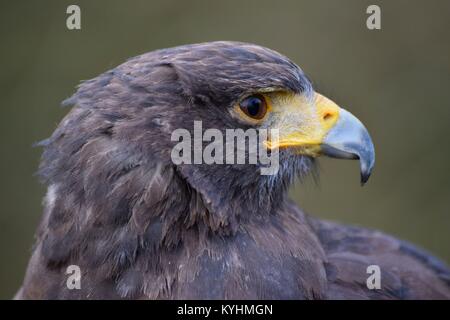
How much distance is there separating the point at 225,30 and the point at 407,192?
2.63m

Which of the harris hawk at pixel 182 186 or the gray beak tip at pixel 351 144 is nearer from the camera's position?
the harris hawk at pixel 182 186

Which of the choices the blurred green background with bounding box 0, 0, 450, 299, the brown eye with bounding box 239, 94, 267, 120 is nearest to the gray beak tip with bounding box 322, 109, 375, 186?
the brown eye with bounding box 239, 94, 267, 120

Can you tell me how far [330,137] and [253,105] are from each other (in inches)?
16.3

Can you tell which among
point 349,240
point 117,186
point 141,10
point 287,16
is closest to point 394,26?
point 287,16

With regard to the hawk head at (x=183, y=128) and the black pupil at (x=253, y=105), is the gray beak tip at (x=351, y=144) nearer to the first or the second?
the hawk head at (x=183, y=128)

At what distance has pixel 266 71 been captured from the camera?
3.16m

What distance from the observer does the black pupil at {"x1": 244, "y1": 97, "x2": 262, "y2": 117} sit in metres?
3.15

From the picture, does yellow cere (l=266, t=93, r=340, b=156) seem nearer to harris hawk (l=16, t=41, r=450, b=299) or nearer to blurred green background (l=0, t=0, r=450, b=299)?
harris hawk (l=16, t=41, r=450, b=299)

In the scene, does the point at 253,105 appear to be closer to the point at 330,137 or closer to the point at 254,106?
the point at 254,106

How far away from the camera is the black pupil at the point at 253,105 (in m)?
3.15

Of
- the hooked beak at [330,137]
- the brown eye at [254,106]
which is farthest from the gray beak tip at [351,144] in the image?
the brown eye at [254,106]

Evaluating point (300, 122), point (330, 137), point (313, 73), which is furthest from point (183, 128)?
point (313, 73)

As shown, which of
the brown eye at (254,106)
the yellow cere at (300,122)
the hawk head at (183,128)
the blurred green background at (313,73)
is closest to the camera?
the hawk head at (183,128)
